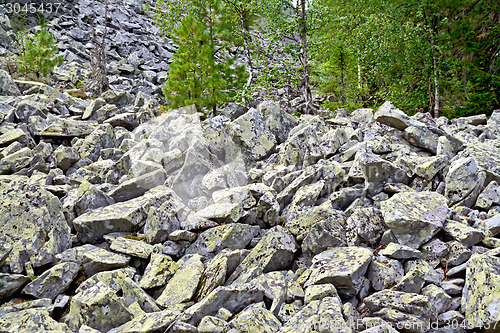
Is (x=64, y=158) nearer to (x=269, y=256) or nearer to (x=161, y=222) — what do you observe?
(x=161, y=222)

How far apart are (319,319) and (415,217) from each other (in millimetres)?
3410

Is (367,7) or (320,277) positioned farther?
(367,7)

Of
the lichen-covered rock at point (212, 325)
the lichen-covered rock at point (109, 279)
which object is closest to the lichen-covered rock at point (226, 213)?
the lichen-covered rock at point (109, 279)

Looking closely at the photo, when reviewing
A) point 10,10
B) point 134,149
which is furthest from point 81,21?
point 134,149

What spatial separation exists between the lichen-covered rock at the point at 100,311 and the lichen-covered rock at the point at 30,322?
0.30 meters

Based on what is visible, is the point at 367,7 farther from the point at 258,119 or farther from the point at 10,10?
the point at 10,10

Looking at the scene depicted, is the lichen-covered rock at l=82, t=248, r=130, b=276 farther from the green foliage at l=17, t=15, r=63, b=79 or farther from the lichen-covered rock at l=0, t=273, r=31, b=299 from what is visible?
the green foliage at l=17, t=15, r=63, b=79

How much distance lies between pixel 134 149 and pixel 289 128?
6490 mm

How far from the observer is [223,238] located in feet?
26.5

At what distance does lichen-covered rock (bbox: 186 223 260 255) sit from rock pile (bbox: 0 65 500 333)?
4 cm

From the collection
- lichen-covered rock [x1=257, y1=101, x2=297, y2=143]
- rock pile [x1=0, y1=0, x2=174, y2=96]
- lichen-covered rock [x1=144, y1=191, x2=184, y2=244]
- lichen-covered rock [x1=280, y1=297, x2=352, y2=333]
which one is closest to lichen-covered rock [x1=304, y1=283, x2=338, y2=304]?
lichen-covered rock [x1=280, y1=297, x2=352, y2=333]

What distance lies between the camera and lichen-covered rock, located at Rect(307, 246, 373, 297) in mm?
5980

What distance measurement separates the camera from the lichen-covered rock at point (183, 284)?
22.0ft

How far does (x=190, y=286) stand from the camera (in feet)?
22.6
